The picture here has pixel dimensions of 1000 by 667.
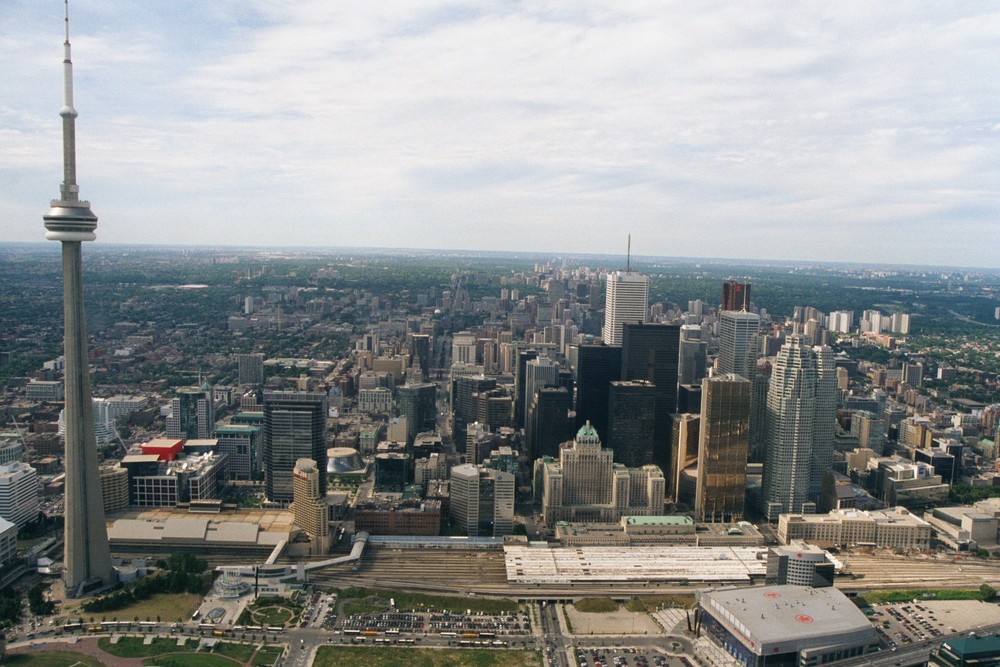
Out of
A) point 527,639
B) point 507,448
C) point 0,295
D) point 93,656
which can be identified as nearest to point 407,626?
point 527,639

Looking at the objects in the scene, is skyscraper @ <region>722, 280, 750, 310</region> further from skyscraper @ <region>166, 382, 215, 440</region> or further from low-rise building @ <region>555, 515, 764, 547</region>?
skyscraper @ <region>166, 382, 215, 440</region>

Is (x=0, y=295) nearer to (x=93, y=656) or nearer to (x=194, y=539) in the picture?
(x=194, y=539)

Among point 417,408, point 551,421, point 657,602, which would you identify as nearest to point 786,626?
point 657,602

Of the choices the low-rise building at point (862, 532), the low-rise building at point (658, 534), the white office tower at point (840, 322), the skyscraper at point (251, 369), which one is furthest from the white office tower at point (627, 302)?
the white office tower at point (840, 322)

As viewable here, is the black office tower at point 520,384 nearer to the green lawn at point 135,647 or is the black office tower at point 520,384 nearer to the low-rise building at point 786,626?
the low-rise building at point 786,626

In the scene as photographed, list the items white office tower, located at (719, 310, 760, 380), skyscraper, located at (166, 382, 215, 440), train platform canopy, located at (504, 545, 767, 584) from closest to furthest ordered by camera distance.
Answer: train platform canopy, located at (504, 545, 767, 584), skyscraper, located at (166, 382, 215, 440), white office tower, located at (719, 310, 760, 380)

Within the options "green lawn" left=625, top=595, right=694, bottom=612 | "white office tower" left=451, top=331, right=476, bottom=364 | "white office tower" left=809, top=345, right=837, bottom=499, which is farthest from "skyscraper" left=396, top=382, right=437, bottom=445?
"white office tower" left=809, top=345, right=837, bottom=499

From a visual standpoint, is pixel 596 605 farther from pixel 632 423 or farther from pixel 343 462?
pixel 343 462
